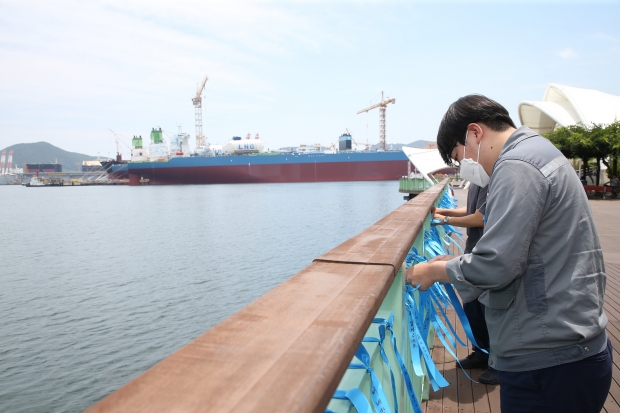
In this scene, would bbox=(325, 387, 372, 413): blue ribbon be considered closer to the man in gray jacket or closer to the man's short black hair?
the man in gray jacket

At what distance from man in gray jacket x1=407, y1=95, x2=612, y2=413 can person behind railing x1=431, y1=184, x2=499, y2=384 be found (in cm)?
118

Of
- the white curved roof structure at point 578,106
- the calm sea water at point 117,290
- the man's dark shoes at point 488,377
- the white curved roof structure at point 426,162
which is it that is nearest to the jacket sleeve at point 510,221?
the man's dark shoes at point 488,377

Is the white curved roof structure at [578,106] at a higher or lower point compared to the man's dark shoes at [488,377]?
higher

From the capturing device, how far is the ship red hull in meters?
63.0

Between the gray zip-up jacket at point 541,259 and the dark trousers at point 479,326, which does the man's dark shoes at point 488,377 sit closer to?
the dark trousers at point 479,326

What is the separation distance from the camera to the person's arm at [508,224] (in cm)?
118

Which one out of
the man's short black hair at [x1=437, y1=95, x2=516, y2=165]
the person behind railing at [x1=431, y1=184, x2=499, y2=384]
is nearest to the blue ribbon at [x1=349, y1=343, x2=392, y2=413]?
the man's short black hair at [x1=437, y1=95, x2=516, y2=165]

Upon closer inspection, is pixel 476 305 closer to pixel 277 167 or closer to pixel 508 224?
pixel 508 224

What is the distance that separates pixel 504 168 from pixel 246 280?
10032mm

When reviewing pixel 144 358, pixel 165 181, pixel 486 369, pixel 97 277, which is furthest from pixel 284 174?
pixel 486 369

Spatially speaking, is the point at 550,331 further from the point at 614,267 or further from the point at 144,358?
the point at 144,358

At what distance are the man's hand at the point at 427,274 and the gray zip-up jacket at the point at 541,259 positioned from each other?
5.0 inches

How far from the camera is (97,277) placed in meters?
11.7

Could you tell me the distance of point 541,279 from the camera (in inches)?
48.7
